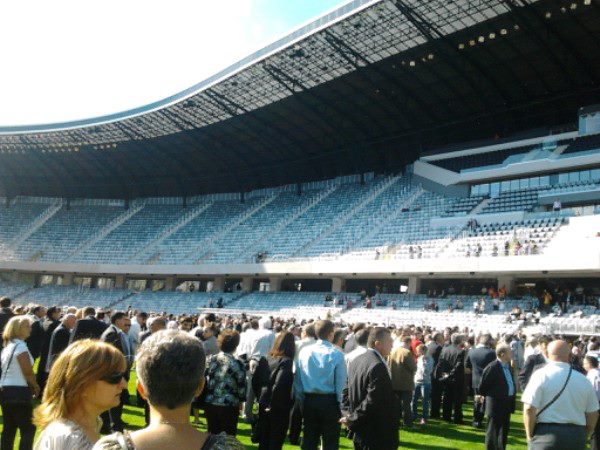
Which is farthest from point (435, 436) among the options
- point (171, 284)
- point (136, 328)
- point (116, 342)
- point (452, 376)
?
point (171, 284)

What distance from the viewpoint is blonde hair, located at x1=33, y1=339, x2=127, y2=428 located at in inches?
129

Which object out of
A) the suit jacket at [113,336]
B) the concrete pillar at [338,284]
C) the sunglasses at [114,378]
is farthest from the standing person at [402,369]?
the concrete pillar at [338,284]

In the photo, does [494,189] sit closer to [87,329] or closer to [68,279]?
[87,329]

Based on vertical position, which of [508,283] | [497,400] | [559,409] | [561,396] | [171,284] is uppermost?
A: [508,283]

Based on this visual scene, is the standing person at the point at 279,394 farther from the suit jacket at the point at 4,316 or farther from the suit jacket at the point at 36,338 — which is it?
the suit jacket at the point at 36,338

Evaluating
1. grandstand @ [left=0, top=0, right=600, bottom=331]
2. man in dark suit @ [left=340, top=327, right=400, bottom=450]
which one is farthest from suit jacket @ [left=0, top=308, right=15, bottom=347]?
grandstand @ [left=0, top=0, right=600, bottom=331]

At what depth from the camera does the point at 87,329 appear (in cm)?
890

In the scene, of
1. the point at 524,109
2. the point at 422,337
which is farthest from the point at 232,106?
the point at 422,337

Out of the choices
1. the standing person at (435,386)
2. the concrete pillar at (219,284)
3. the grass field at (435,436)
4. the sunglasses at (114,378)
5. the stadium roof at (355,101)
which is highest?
the stadium roof at (355,101)

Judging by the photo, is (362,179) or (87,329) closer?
(87,329)

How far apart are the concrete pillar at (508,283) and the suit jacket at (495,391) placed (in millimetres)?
24583

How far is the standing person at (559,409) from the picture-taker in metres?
5.74

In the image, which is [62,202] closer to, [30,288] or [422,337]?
[30,288]

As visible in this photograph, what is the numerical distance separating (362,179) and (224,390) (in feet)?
139
